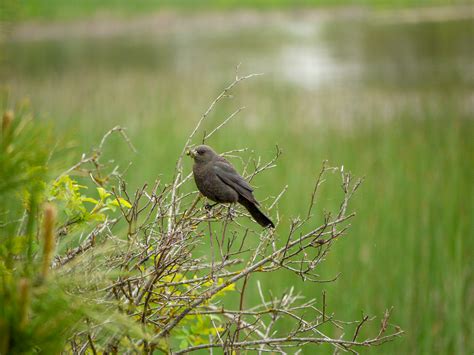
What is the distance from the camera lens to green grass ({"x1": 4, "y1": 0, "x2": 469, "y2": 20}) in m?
26.3

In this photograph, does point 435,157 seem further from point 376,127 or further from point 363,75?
point 363,75

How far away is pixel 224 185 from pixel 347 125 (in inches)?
221

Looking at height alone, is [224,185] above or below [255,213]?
above

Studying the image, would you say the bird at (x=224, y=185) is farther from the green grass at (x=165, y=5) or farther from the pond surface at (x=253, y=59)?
the green grass at (x=165, y=5)

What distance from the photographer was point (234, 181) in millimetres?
2424

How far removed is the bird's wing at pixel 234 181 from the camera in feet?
7.90

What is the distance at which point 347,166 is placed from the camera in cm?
617

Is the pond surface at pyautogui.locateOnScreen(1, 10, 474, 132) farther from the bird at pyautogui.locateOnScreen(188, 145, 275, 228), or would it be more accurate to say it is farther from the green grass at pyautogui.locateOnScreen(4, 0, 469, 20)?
the bird at pyautogui.locateOnScreen(188, 145, 275, 228)

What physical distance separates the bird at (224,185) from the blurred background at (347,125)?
148 millimetres

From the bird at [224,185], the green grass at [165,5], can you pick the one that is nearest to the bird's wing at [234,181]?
the bird at [224,185]

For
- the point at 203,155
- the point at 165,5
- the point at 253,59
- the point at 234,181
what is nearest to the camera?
the point at 234,181

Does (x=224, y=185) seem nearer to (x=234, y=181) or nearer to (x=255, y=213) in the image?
(x=234, y=181)

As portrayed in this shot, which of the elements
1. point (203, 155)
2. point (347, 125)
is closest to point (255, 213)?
point (203, 155)

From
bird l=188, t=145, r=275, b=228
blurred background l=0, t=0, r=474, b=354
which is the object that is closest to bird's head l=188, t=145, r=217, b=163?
bird l=188, t=145, r=275, b=228
